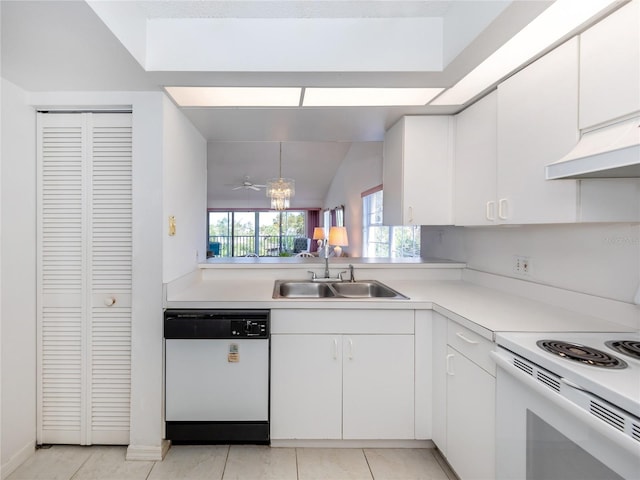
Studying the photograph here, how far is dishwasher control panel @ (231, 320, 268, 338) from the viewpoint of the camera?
1683mm

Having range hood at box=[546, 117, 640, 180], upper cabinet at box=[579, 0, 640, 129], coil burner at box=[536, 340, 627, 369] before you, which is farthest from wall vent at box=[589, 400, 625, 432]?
upper cabinet at box=[579, 0, 640, 129]

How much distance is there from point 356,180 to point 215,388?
5.19m

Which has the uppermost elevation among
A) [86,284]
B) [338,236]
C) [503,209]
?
[503,209]

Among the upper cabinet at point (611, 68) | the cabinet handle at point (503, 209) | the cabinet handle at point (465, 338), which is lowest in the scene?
the cabinet handle at point (465, 338)

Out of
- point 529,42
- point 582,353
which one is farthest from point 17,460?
point 529,42

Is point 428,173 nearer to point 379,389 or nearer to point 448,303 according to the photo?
point 448,303

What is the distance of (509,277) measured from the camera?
1.94 meters

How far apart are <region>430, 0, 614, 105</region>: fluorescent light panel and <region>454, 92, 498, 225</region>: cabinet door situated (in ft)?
0.47

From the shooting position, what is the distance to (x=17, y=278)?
65.3 inches

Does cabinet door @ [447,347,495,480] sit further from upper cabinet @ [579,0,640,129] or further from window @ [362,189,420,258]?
window @ [362,189,420,258]

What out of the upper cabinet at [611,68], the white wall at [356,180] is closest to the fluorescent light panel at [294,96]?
the upper cabinet at [611,68]

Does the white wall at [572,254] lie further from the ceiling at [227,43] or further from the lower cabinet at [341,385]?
the ceiling at [227,43]

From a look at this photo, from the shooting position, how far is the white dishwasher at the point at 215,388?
68.6 inches

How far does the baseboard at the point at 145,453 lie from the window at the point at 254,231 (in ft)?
28.0
